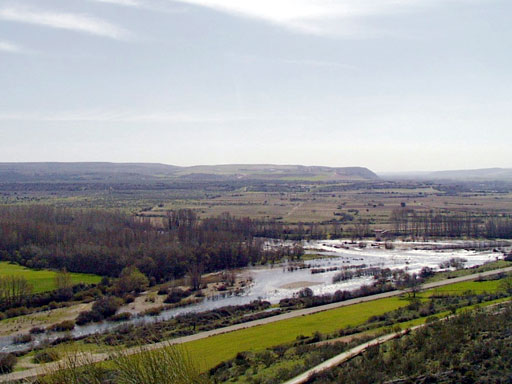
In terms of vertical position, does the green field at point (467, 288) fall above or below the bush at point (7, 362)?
above

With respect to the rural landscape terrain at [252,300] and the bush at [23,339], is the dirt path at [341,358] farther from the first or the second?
the bush at [23,339]

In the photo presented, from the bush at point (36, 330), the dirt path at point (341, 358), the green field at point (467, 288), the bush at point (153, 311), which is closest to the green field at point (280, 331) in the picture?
the green field at point (467, 288)

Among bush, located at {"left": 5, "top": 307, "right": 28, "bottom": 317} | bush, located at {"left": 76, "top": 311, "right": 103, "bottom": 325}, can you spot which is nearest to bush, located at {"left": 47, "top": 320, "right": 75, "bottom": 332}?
bush, located at {"left": 76, "top": 311, "right": 103, "bottom": 325}

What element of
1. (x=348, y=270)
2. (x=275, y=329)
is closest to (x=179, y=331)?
(x=275, y=329)

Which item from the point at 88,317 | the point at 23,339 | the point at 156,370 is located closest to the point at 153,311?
the point at 88,317

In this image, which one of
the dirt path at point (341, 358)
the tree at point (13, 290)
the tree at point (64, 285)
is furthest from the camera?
the tree at point (64, 285)

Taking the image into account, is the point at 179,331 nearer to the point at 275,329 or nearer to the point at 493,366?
the point at 275,329

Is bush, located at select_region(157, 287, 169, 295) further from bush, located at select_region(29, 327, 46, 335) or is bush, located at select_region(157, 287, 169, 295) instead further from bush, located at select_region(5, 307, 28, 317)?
bush, located at select_region(29, 327, 46, 335)
